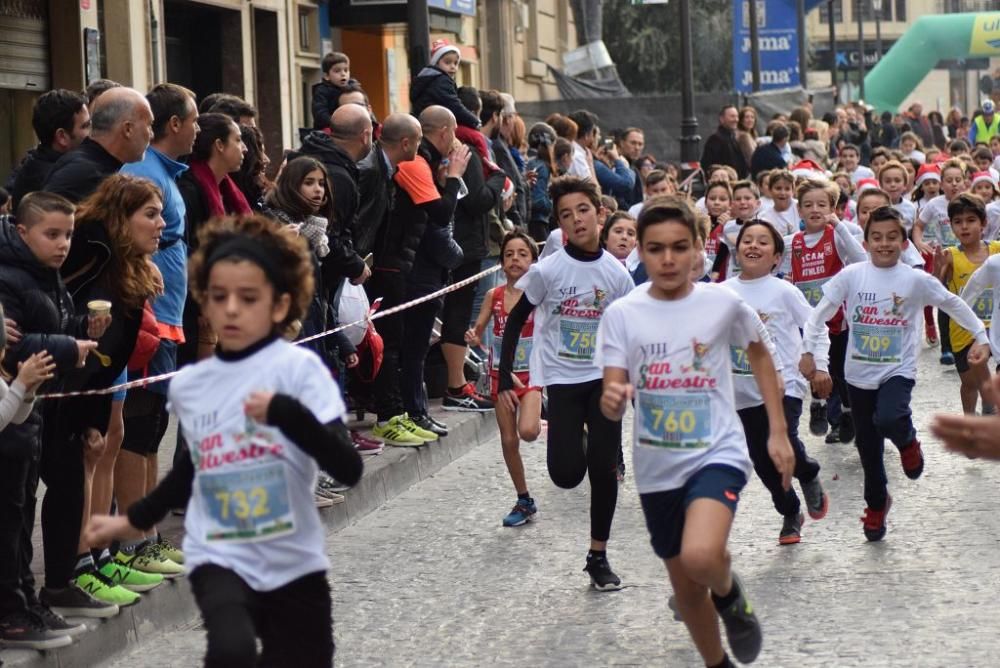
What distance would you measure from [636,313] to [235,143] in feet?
9.97

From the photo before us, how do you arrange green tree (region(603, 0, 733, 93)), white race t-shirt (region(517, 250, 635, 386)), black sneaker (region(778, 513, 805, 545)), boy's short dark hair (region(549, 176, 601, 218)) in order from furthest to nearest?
green tree (region(603, 0, 733, 93)) < boy's short dark hair (region(549, 176, 601, 218)) < black sneaker (region(778, 513, 805, 545)) < white race t-shirt (region(517, 250, 635, 386))

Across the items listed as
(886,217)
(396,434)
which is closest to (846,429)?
(886,217)

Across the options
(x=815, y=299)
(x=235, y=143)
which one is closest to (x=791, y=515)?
(x=235, y=143)

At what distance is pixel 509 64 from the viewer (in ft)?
112

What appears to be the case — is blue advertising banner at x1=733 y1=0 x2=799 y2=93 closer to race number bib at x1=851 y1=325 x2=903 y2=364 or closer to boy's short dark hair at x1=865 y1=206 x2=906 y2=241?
boy's short dark hair at x1=865 y1=206 x2=906 y2=241

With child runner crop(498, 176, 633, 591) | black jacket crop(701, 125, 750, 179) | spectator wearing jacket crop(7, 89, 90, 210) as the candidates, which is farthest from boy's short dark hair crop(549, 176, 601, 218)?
black jacket crop(701, 125, 750, 179)

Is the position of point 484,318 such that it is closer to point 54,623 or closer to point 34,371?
point 54,623

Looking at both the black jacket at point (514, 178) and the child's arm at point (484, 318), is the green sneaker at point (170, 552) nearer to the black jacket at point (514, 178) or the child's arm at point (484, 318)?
the child's arm at point (484, 318)

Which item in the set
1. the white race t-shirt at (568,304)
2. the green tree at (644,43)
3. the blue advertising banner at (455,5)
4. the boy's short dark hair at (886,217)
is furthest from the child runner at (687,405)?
the green tree at (644,43)

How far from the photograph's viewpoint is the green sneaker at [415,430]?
11.3 meters

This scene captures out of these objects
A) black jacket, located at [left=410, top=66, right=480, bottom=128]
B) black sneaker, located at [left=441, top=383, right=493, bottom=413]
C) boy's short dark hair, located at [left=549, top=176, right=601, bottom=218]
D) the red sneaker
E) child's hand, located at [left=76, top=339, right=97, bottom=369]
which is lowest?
the red sneaker

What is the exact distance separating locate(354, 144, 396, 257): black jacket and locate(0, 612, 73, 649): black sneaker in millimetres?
4652

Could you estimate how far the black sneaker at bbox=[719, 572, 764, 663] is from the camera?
5.99 m

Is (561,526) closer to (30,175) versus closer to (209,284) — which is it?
(30,175)
